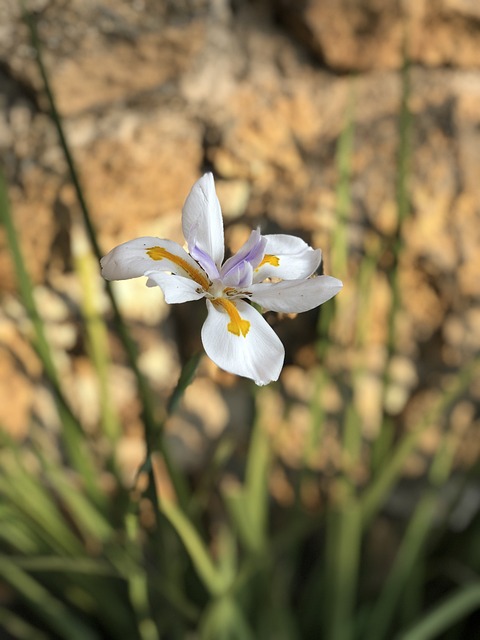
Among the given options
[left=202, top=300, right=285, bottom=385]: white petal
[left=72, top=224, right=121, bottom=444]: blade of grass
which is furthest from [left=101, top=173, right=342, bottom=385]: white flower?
[left=72, top=224, right=121, bottom=444]: blade of grass

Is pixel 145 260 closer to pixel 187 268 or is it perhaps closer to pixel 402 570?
pixel 187 268

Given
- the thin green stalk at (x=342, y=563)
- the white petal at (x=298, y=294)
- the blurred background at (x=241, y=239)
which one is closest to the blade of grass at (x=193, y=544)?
the blurred background at (x=241, y=239)

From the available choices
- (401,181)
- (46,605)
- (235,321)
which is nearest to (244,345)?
(235,321)

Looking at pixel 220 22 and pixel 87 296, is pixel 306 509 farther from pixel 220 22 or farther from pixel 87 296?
pixel 220 22

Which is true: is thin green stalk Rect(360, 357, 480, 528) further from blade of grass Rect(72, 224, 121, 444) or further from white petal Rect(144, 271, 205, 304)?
white petal Rect(144, 271, 205, 304)

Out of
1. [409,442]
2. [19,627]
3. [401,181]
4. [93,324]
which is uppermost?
[401,181]

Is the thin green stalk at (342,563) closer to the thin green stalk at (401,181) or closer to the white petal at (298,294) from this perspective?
the thin green stalk at (401,181)

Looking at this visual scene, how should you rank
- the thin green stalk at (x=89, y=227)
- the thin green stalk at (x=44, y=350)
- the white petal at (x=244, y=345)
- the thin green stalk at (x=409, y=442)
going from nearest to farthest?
the white petal at (x=244, y=345)
the thin green stalk at (x=89, y=227)
the thin green stalk at (x=44, y=350)
the thin green stalk at (x=409, y=442)
